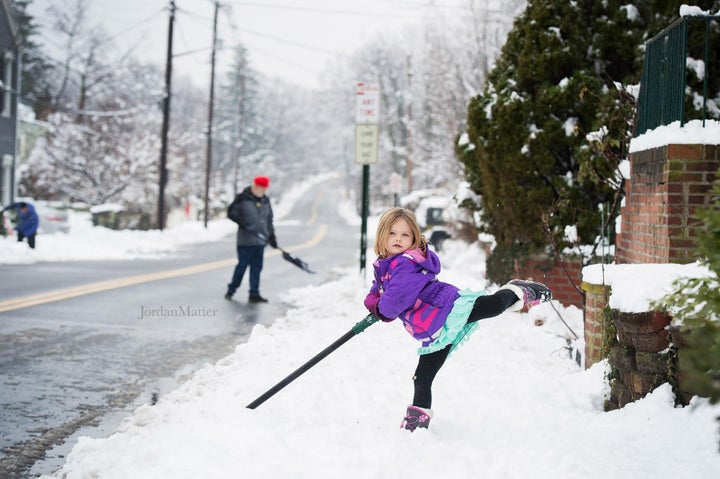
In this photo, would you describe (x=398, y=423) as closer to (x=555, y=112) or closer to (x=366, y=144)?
(x=555, y=112)

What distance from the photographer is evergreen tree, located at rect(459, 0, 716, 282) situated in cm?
725

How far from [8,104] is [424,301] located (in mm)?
28019

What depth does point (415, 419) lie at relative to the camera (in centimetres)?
402

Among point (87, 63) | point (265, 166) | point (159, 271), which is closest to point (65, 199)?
point (87, 63)

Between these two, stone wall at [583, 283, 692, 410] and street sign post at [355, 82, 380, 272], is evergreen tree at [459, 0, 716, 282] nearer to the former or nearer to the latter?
stone wall at [583, 283, 692, 410]

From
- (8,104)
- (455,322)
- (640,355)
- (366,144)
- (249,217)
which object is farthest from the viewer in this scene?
(8,104)

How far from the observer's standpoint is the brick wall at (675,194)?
175 inches

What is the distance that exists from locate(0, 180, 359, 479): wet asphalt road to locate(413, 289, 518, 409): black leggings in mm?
2006

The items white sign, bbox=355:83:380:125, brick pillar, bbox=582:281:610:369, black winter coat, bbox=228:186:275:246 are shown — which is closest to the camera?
brick pillar, bbox=582:281:610:369

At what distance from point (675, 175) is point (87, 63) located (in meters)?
48.4

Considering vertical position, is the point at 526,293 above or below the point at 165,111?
below

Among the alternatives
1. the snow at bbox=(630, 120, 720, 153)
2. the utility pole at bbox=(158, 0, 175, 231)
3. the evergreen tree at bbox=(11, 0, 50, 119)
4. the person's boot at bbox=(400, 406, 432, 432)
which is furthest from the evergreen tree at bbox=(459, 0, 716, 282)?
the evergreen tree at bbox=(11, 0, 50, 119)

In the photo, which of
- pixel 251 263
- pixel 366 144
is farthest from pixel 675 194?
pixel 366 144

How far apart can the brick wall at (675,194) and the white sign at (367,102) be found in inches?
256
